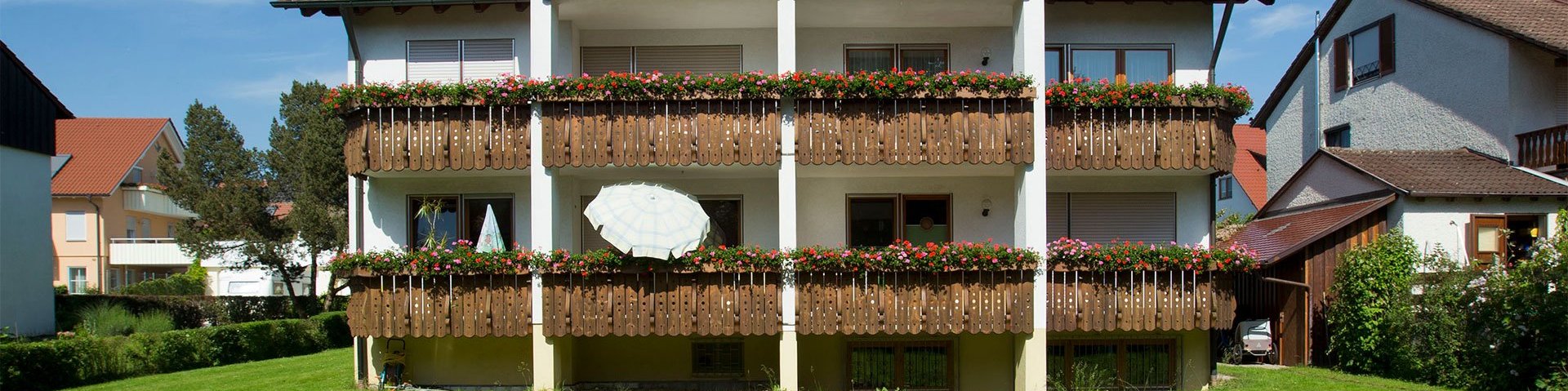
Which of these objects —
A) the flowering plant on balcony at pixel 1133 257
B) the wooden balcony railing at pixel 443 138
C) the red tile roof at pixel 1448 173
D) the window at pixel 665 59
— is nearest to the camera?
the flowering plant on balcony at pixel 1133 257

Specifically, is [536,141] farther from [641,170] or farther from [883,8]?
[883,8]

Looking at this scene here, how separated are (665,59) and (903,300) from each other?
6356 millimetres

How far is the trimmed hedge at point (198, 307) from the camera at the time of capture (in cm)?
2770

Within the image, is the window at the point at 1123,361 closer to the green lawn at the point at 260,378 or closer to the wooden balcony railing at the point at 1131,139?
the wooden balcony railing at the point at 1131,139

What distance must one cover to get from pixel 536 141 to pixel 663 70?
3.12 metres

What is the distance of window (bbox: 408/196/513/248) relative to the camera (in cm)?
1903

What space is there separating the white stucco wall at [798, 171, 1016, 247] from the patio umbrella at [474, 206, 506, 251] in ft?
17.4

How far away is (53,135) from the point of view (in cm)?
2612

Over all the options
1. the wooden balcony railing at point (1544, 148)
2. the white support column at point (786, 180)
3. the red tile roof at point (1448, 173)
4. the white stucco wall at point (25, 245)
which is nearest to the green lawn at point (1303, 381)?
the red tile roof at point (1448, 173)

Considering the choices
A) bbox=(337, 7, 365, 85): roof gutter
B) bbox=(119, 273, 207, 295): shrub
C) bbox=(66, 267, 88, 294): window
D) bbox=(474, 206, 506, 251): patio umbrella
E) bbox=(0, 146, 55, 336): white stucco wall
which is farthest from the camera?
bbox=(66, 267, 88, 294): window

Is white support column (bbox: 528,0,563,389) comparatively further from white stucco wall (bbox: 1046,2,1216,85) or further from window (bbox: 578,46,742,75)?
white stucco wall (bbox: 1046,2,1216,85)

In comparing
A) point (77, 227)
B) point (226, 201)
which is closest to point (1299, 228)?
point (226, 201)

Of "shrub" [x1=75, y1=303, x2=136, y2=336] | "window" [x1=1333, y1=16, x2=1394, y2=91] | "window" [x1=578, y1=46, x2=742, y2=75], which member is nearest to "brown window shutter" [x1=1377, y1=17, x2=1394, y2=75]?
"window" [x1=1333, y1=16, x2=1394, y2=91]

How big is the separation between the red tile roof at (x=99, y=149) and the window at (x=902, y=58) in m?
44.5
